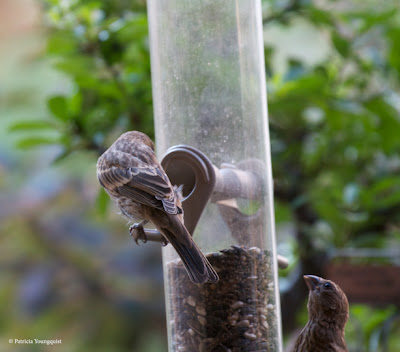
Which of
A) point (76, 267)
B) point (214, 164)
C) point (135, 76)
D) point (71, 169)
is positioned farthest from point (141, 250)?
point (214, 164)

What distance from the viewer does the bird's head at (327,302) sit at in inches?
87.0

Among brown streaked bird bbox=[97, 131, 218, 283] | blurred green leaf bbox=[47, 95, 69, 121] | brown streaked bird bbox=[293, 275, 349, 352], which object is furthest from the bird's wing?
blurred green leaf bbox=[47, 95, 69, 121]

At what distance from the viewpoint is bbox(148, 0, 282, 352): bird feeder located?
2.25 meters

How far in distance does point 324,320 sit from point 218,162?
0.69 metres

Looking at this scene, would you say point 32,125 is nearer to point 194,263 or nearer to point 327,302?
point 194,263

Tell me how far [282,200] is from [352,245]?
47 centimetres

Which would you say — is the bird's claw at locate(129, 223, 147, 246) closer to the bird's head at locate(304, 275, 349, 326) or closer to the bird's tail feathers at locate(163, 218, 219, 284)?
the bird's tail feathers at locate(163, 218, 219, 284)

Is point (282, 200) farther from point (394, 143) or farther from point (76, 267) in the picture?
point (76, 267)

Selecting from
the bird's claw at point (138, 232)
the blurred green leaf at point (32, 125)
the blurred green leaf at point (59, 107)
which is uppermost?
the blurred green leaf at point (59, 107)

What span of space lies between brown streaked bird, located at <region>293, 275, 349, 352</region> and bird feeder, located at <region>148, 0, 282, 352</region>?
0.55 feet

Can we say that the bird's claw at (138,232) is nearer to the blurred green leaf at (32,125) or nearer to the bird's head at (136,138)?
the bird's head at (136,138)

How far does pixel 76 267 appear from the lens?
5.30 meters

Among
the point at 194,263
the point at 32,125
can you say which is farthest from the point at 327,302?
the point at 32,125

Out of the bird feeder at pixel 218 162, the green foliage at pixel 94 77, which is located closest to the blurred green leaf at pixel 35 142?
the green foliage at pixel 94 77
